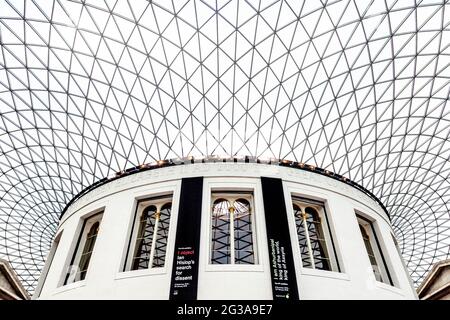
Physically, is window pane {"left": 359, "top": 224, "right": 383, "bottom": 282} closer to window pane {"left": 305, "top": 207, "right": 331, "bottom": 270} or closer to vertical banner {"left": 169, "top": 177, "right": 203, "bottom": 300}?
window pane {"left": 305, "top": 207, "right": 331, "bottom": 270}

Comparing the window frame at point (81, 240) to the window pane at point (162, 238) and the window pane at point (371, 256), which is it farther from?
the window pane at point (371, 256)

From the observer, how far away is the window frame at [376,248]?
15.3 metres

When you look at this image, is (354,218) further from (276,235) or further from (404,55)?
(404,55)

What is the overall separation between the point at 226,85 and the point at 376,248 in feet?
56.9

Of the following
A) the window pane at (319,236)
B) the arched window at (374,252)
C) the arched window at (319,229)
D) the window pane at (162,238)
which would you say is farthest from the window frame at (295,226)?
the window pane at (162,238)

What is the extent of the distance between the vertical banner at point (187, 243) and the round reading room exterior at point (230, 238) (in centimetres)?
4

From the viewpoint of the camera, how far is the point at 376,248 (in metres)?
16.7

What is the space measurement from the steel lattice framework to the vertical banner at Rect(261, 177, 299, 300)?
538 inches

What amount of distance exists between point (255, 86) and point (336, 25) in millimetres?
7874

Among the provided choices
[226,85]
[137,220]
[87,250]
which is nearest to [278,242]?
[137,220]

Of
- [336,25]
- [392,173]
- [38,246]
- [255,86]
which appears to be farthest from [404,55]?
[38,246]

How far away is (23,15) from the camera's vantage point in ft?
74.3
